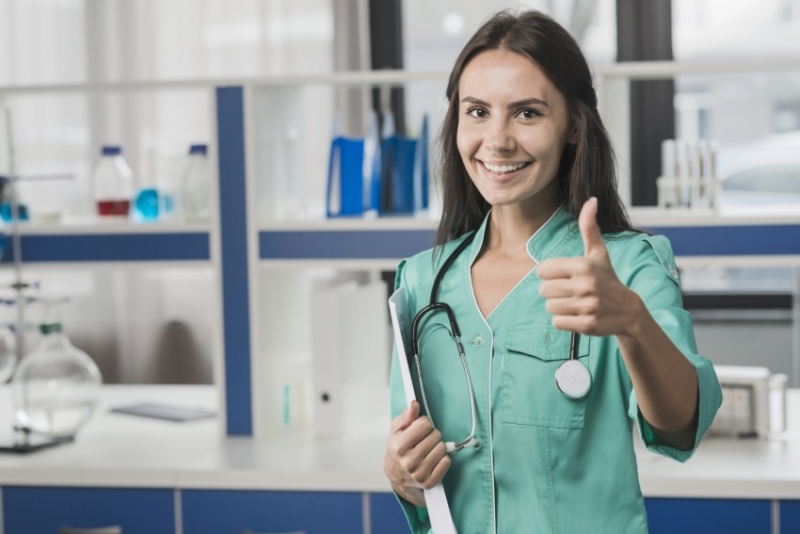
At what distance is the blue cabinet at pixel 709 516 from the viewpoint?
7.38 feet

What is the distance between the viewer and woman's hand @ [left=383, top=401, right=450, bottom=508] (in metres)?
1.28

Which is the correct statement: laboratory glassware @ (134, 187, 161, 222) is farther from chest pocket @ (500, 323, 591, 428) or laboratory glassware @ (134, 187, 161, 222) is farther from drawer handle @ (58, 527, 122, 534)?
chest pocket @ (500, 323, 591, 428)

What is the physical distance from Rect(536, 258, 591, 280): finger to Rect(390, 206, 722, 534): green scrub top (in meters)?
0.20

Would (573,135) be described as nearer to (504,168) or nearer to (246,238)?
(504,168)

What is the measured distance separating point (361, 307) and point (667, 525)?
36.7 inches

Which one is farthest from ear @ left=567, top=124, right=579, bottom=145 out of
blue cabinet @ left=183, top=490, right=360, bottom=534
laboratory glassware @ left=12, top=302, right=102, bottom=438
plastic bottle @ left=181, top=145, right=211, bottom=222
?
laboratory glassware @ left=12, top=302, right=102, bottom=438

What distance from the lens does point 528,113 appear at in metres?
1.30

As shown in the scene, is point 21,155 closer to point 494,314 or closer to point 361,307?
point 361,307

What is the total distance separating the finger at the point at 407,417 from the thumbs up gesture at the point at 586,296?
310mm

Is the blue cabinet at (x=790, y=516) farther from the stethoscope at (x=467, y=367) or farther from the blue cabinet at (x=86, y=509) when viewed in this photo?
the blue cabinet at (x=86, y=509)

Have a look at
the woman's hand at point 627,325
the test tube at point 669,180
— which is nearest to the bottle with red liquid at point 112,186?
the test tube at point 669,180

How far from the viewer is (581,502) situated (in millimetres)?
1251

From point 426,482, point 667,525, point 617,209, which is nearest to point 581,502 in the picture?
point 426,482

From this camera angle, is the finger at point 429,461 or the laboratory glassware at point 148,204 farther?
the laboratory glassware at point 148,204
